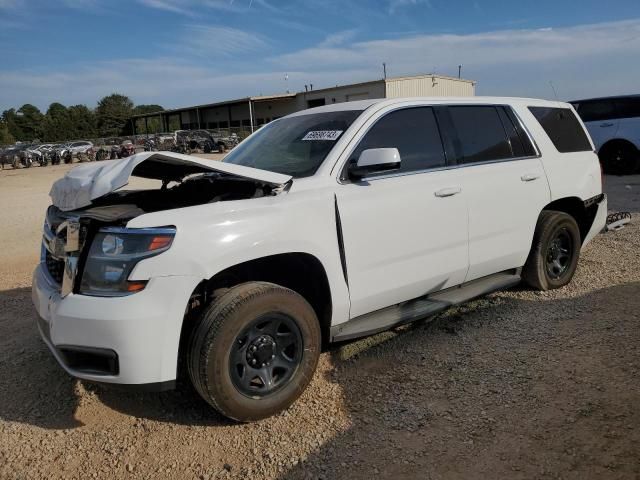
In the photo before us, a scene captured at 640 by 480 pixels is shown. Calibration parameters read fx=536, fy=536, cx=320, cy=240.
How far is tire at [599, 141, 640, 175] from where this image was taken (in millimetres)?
13004

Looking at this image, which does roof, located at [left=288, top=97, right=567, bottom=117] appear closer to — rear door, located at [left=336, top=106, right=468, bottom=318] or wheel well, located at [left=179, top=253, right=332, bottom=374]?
rear door, located at [left=336, top=106, right=468, bottom=318]

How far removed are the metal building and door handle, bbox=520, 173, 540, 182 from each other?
21453 mm

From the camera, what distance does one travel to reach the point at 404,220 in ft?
11.6

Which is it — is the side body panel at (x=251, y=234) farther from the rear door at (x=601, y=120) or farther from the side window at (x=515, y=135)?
the rear door at (x=601, y=120)

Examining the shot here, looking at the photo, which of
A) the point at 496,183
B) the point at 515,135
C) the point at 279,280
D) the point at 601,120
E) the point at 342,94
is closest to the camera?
the point at 279,280

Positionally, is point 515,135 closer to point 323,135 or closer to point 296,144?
point 323,135

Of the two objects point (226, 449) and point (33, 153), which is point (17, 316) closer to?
point (226, 449)

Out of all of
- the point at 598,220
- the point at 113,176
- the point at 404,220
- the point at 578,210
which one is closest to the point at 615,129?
the point at 598,220

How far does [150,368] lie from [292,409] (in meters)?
0.95

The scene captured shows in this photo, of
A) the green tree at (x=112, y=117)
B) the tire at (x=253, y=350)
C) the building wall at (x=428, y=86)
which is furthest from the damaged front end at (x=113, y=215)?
the green tree at (x=112, y=117)

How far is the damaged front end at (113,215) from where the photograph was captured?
2658mm

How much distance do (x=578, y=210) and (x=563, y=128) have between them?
2.65 ft

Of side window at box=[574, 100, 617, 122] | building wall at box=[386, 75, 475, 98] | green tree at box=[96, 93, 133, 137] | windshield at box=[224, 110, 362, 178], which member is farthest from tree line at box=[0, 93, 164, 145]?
windshield at box=[224, 110, 362, 178]

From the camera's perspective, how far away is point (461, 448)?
276cm
